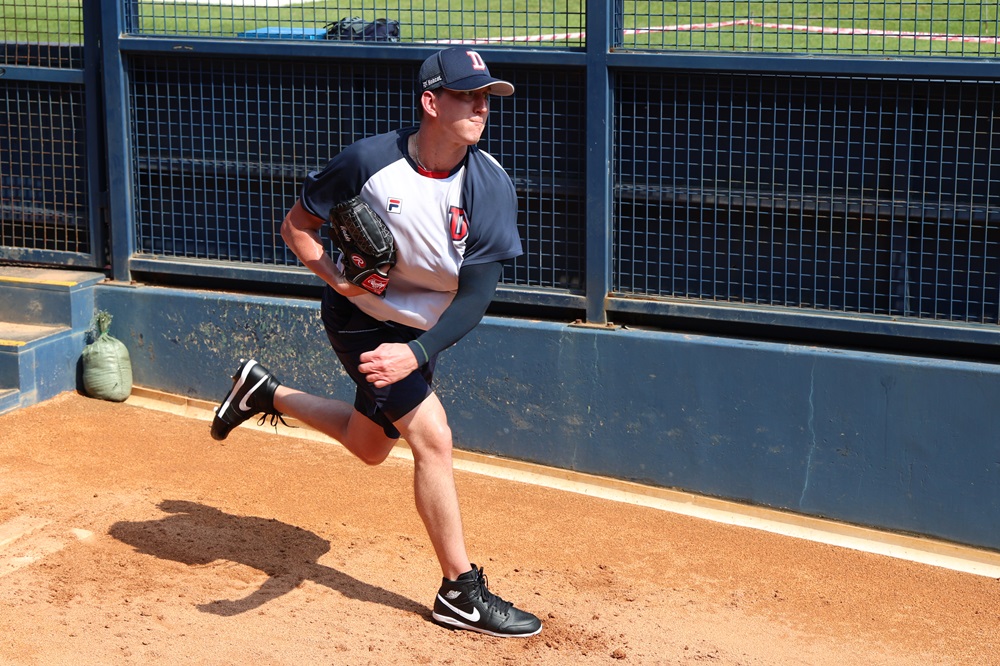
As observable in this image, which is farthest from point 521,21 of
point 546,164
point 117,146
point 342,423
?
point 342,423

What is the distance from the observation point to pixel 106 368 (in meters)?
7.28

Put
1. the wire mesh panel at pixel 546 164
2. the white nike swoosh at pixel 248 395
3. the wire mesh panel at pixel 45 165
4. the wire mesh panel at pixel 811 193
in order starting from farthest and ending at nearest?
the wire mesh panel at pixel 45 165 < the wire mesh panel at pixel 546 164 < the wire mesh panel at pixel 811 193 < the white nike swoosh at pixel 248 395

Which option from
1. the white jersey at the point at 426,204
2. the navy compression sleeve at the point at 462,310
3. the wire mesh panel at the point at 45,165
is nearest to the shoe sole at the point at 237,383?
the white jersey at the point at 426,204

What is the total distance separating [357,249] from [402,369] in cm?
48

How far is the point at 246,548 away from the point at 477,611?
1.28 m

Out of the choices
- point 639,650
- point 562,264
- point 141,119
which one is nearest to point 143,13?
point 141,119

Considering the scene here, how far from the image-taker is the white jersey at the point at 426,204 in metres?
4.41

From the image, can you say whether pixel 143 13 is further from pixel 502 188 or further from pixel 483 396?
pixel 502 188

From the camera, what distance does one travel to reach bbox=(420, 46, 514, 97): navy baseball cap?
429 centimetres

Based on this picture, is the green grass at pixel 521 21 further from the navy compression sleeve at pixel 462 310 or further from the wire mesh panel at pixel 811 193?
the navy compression sleeve at pixel 462 310

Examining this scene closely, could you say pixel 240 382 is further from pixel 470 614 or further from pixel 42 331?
pixel 42 331

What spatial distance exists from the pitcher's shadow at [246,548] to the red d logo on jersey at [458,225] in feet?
4.78

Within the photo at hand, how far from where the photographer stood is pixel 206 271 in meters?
7.33

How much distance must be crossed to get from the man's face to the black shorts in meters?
0.79
